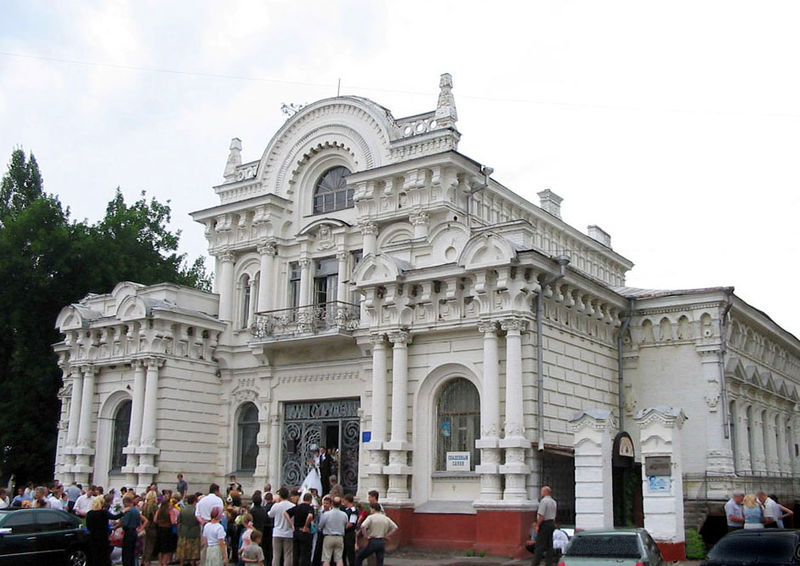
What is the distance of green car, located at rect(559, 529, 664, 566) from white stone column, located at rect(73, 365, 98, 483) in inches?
863

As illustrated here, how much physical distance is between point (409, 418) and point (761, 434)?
43.5 ft

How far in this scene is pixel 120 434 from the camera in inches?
1275

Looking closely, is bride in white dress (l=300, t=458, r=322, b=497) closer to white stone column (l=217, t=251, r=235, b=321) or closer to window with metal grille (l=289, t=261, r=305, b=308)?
window with metal grille (l=289, t=261, r=305, b=308)

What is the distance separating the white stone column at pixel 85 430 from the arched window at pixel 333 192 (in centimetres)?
1021

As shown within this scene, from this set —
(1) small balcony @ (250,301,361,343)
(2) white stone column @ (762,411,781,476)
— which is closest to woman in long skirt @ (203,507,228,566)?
(1) small balcony @ (250,301,361,343)

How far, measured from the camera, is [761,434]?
30219mm

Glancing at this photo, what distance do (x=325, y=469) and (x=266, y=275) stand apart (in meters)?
7.51

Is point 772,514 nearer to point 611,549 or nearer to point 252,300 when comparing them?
point 611,549

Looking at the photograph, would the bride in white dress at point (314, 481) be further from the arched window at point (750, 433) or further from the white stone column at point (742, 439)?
the arched window at point (750, 433)

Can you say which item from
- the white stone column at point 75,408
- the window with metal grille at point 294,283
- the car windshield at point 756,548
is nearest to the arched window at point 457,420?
the window with metal grille at point 294,283

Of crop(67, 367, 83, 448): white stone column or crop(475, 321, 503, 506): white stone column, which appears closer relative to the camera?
crop(475, 321, 503, 506): white stone column

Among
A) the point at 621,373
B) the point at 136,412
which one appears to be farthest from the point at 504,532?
the point at 136,412

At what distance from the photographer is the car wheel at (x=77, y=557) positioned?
20.4 meters

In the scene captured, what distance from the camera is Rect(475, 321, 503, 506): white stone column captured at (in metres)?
22.1
